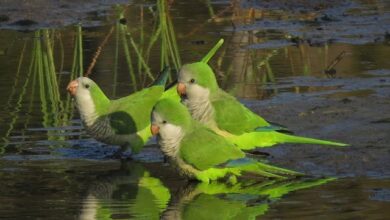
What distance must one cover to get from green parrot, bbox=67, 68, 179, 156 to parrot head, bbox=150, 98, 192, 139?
1002mm

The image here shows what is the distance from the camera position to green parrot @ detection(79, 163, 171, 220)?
7.09m

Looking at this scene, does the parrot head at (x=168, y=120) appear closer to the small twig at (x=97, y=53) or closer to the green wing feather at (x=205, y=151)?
the green wing feather at (x=205, y=151)

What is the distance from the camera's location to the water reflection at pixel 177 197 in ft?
23.1

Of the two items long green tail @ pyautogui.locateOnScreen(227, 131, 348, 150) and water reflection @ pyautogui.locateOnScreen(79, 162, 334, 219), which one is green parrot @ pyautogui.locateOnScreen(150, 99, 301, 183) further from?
long green tail @ pyautogui.locateOnScreen(227, 131, 348, 150)

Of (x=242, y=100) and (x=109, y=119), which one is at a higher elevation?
(x=109, y=119)

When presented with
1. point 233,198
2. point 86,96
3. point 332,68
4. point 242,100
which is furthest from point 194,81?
point 332,68

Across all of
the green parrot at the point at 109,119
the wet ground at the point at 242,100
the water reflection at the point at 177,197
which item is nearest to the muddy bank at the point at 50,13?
the wet ground at the point at 242,100

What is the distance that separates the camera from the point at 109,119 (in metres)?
8.84

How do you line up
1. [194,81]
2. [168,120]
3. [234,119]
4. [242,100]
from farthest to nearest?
[242,100] → [234,119] → [194,81] → [168,120]

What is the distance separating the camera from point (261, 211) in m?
6.97

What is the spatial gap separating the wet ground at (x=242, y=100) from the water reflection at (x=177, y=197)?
0.01 m

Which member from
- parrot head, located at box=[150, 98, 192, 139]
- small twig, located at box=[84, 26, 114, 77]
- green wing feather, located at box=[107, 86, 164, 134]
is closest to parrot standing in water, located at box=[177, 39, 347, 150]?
green wing feather, located at box=[107, 86, 164, 134]

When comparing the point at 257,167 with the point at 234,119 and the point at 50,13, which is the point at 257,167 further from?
the point at 50,13

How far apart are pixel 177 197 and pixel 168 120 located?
1.73ft
